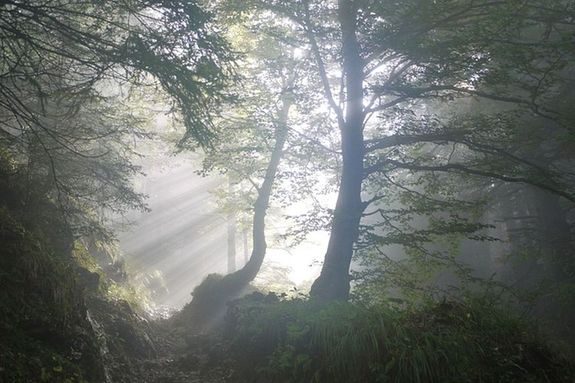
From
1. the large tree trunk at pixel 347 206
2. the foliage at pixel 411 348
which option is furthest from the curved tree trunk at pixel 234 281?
the foliage at pixel 411 348

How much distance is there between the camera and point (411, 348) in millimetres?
5484

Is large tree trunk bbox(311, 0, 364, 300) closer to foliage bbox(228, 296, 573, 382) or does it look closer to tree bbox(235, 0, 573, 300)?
tree bbox(235, 0, 573, 300)

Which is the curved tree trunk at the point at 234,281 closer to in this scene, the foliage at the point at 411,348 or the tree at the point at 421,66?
the tree at the point at 421,66

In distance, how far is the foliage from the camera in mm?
5277

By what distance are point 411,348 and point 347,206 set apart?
13.6 ft

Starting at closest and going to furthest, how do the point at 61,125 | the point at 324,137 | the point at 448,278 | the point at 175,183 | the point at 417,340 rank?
the point at 417,340 < the point at 61,125 < the point at 324,137 < the point at 448,278 < the point at 175,183

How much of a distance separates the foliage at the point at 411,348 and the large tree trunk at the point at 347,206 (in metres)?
1.77

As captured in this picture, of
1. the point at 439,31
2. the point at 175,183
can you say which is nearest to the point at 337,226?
the point at 439,31

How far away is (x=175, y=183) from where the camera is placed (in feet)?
135

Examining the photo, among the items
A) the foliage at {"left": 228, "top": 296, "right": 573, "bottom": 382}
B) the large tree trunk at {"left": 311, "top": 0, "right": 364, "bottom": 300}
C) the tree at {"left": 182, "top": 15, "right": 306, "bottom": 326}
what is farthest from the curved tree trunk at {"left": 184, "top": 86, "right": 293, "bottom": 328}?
the foliage at {"left": 228, "top": 296, "right": 573, "bottom": 382}

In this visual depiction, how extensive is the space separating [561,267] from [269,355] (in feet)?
33.4

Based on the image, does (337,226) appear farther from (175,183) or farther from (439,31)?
(175,183)

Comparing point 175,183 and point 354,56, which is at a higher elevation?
point 175,183

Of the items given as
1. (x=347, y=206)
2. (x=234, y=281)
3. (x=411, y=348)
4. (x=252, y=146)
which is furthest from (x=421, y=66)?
(x=234, y=281)
